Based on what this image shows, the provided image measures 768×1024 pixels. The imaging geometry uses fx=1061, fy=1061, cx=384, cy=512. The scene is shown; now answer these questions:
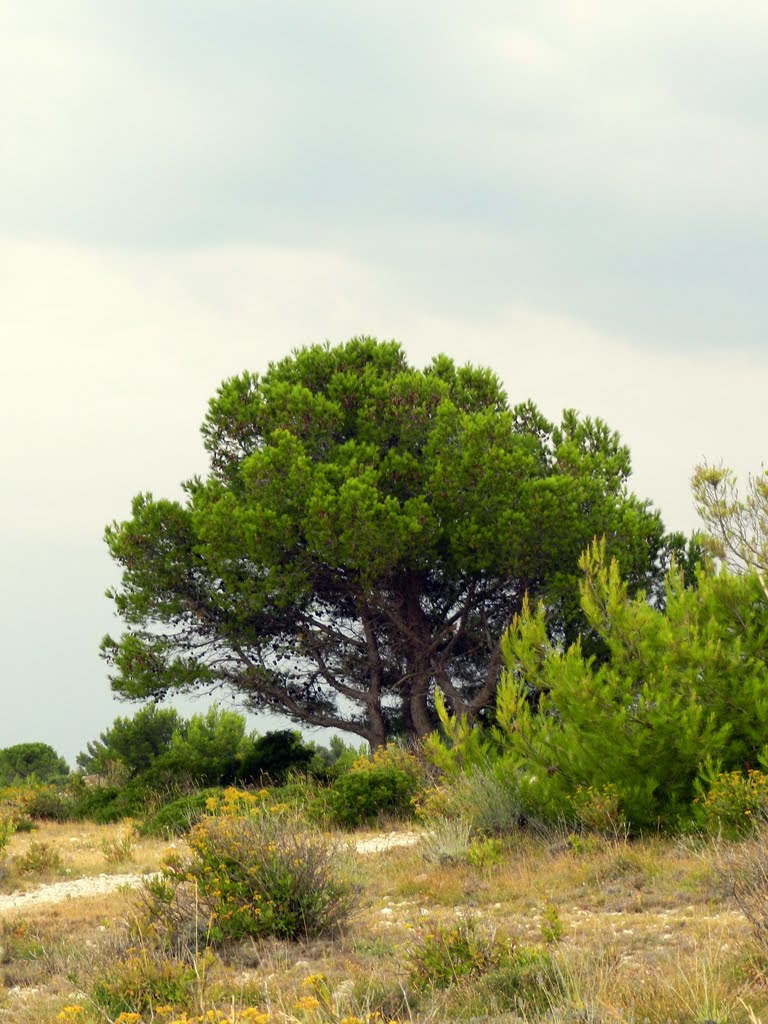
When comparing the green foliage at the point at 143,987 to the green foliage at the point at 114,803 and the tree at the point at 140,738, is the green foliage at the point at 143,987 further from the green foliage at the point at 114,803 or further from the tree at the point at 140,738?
the tree at the point at 140,738

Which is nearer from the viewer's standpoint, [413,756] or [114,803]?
[413,756]

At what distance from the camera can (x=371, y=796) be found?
15906 mm

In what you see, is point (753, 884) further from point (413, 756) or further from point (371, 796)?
point (413, 756)

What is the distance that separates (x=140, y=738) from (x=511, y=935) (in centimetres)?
2435

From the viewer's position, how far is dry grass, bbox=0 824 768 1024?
5.46 m

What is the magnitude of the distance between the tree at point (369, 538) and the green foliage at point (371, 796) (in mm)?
6823

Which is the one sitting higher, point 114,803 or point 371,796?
point 114,803

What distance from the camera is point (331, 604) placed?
2569 centimetres

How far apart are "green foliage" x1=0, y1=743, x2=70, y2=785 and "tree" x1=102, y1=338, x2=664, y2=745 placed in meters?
12.6

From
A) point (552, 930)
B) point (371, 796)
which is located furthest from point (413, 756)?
point (552, 930)

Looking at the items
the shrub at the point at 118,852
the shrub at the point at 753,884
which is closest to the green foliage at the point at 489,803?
the shrub at the point at 118,852

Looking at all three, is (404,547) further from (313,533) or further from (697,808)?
(697,808)

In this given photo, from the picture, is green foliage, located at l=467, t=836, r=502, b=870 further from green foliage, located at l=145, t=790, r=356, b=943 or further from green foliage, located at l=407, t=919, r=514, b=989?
green foliage, located at l=407, t=919, r=514, b=989

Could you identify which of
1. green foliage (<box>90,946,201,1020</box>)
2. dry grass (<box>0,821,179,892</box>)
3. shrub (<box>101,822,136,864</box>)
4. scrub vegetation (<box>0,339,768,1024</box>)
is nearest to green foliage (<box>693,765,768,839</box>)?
scrub vegetation (<box>0,339,768,1024</box>)
